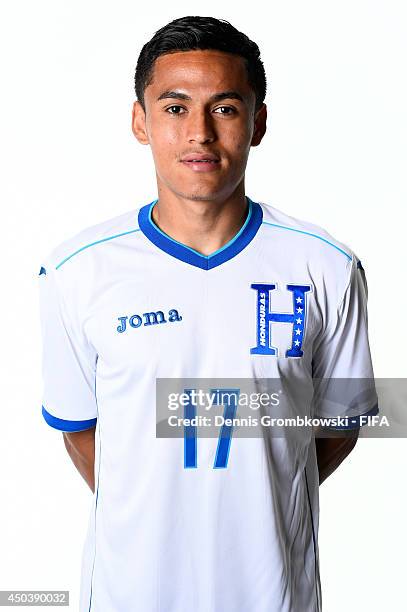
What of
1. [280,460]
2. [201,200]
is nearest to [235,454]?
[280,460]

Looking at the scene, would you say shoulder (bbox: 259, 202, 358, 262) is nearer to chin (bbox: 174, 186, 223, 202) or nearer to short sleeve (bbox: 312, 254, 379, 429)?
short sleeve (bbox: 312, 254, 379, 429)

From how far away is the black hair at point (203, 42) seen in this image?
1.80 metres

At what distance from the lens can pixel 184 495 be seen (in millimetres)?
1829

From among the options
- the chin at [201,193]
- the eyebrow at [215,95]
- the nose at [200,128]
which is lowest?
the chin at [201,193]

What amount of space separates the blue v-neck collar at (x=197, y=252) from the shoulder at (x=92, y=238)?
3cm

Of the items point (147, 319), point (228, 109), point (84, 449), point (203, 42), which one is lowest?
point (84, 449)

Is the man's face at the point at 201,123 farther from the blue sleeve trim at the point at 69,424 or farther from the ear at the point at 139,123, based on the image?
the blue sleeve trim at the point at 69,424

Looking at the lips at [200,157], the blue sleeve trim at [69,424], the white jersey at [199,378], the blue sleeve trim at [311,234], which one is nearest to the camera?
the lips at [200,157]

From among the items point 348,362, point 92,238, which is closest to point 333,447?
point 348,362

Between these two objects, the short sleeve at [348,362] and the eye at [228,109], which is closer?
the eye at [228,109]

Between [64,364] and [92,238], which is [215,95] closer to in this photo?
[92,238]

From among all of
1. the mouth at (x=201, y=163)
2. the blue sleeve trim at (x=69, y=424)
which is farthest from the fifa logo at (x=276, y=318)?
the blue sleeve trim at (x=69, y=424)

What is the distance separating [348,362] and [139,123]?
0.66m

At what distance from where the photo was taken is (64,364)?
204 cm
